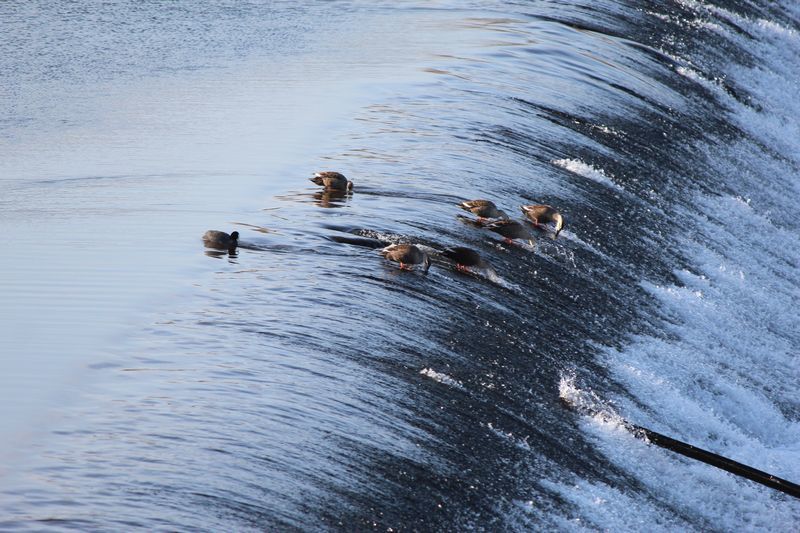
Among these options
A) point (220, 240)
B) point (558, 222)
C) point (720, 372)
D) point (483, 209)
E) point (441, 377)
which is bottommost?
point (720, 372)

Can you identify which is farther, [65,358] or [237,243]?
[237,243]

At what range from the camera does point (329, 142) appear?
12.6m

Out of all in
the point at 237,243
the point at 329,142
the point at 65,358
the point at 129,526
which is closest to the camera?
the point at 129,526

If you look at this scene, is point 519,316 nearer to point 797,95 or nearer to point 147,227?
point 147,227

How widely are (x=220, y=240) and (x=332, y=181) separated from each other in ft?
5.00

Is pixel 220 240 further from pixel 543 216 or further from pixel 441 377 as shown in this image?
pixel 543 216

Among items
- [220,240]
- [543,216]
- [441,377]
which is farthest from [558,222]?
[441,377]

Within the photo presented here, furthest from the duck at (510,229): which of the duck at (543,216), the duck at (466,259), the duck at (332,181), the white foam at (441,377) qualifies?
the white foam at (441,377)

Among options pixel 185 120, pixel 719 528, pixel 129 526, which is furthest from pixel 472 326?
pixel 185 120

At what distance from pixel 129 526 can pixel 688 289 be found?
283 inches

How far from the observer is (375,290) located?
8570mm

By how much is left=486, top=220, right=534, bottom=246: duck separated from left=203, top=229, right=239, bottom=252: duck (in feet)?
7.05

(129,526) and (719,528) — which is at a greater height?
(129,526)

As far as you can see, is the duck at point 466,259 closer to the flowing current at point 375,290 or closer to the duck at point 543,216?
the flowing current at point 375,290
